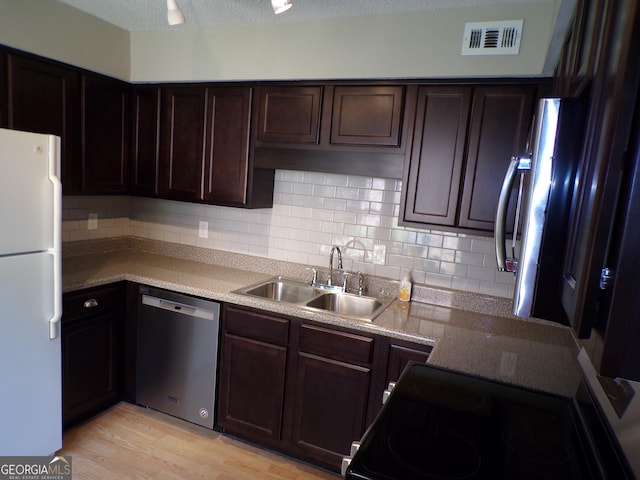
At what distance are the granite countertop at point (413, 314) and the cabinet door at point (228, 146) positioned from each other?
21.9 inches

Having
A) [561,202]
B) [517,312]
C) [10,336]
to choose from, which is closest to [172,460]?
[10,336]

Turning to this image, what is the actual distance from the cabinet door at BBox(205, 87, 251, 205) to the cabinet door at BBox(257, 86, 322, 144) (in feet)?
0.38

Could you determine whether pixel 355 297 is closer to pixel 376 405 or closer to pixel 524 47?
pixel 376 405

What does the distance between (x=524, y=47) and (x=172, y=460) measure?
2.88 metres

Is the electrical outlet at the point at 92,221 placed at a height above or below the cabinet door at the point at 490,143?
below

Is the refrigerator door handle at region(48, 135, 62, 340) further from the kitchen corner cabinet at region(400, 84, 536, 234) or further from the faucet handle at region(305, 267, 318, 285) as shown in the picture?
the kitchen corner cabinet at region(400, 84, 536, 234)

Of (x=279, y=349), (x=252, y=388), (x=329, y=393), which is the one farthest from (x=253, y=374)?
(x=329, y=393)

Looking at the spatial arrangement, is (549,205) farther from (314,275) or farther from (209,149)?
(209,149)

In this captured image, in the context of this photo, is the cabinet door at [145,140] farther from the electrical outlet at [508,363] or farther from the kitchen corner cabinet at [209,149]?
the electrical outlet at [508,363]

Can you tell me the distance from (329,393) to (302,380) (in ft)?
0.56

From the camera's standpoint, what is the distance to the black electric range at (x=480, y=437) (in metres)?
0.99

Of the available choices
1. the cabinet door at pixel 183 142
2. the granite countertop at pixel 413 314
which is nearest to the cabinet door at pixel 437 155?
the granite countertop at pixel 413 314

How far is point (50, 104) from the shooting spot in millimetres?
2498

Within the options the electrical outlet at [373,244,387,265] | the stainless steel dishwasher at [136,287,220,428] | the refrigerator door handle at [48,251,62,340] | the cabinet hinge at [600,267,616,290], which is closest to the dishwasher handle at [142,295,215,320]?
the stainless steel dishwasher at [136,287,220,428]
